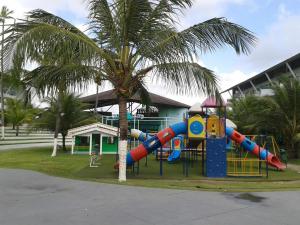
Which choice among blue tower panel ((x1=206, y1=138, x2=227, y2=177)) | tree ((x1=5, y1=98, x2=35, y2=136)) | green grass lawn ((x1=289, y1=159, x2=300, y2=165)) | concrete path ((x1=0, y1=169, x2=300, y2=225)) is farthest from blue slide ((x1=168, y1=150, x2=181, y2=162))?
tree ((x1=5, y1=98, x2=35, y2=136))

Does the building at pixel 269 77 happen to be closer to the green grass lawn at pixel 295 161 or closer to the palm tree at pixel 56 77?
the green grass lawn at pixel 295 161

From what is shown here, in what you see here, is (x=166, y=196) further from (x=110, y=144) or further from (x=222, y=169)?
(x=110, y=144)

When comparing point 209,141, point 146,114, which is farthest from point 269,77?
point 209,141

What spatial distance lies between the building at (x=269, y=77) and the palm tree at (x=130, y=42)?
12426 millimetres

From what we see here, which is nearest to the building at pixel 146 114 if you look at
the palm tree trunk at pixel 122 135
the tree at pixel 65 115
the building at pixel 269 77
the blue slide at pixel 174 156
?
the tree at pixel 65 115

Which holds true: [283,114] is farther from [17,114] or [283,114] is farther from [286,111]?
[17,114]

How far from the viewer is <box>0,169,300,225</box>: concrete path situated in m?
6.39

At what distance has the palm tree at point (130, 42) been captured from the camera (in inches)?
418

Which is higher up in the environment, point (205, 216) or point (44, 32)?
point (44, 32)

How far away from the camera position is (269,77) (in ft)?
141

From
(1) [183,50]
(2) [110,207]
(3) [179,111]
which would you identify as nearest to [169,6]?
(1) [183,50]

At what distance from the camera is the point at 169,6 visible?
11453mm

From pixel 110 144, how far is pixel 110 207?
17.5 m

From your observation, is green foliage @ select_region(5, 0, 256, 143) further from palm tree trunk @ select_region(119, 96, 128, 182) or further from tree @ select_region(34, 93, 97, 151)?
tree @ select_region(34, 93, 97, 151)
